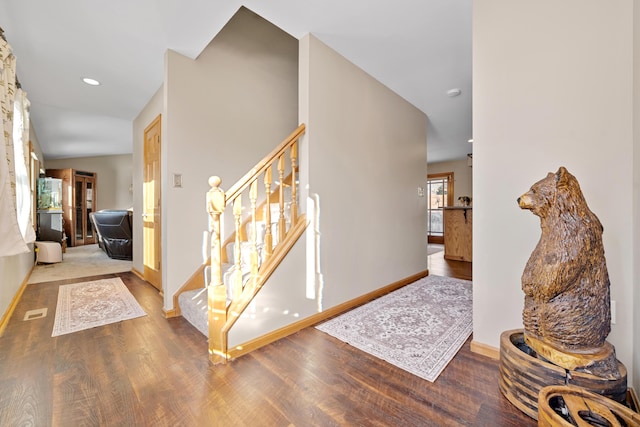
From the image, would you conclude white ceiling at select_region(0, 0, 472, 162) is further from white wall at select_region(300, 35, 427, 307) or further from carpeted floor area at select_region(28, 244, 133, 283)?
carpeted floor area at select_region(28, 244, 133, 283)

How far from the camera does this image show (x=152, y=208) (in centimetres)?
347

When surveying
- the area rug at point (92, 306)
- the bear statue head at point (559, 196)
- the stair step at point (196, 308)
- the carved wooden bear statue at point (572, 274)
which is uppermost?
the bear statue head at point (559, 196)

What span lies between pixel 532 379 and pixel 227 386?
59.5 inches

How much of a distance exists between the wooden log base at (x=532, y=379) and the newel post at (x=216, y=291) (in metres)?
1.59

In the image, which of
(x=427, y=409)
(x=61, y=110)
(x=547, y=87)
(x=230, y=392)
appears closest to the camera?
(x=427, y=409)

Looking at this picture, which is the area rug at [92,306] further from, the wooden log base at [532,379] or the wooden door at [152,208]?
the wooden log base at [532,379]

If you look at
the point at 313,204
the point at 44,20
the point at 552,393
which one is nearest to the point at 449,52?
the point at 313,204

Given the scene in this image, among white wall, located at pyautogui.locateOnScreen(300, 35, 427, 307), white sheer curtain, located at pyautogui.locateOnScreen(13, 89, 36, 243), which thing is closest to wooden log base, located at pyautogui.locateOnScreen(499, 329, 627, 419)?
white wall, located at pyautogui.locateOnScreen(300, 35, 427, 307)

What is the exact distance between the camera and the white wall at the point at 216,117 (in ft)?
8.55

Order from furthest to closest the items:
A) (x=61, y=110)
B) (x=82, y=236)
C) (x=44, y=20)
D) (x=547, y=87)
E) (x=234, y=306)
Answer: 1. (x=82, y=236)
2. (x=61, y=110)
3. (x=44, y=20)
4. (x=234, y=306)
5. (x=547, y=87)

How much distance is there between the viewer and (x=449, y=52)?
271cm

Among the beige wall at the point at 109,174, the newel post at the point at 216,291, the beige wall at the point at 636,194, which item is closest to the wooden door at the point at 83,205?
the beige wall at the point at 109,174

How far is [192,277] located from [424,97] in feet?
11.8

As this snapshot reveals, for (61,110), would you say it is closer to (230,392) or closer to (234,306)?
(234,306)
